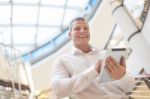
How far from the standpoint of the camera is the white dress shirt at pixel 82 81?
8.85 feet

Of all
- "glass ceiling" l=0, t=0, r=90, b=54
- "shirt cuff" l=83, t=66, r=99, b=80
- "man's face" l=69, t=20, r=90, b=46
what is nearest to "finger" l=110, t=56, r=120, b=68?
"shirt cuff" l=83, t=66, r=99, b=80

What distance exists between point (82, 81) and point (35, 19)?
1571cm

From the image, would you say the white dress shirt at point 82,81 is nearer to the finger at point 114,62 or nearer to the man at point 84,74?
the man at point 84,74

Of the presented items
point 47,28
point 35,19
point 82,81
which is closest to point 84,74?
point 82,81

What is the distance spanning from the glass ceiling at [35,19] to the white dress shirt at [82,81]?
13.6m

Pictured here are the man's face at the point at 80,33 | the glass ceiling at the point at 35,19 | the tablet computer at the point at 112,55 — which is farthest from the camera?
the glass ceiling at the point at 35,19

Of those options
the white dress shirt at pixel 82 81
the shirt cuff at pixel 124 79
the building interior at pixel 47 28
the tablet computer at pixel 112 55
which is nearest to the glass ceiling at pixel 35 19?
the building interior at pixel 47 28

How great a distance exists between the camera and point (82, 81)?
2.69 meters

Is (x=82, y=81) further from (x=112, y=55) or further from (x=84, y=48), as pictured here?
(x=84, y=48)

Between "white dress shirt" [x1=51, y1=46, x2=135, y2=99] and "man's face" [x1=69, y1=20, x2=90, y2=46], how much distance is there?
85 millimetres

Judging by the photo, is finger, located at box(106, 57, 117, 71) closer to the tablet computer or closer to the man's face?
the tablet computer

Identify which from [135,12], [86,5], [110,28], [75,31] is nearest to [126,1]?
[135,12]

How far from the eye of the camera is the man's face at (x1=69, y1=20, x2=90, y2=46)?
2988 mm

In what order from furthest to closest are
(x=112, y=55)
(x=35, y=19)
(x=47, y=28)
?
(x=47, y=28) → (x=35, y=19) → (x=112, y=55)
